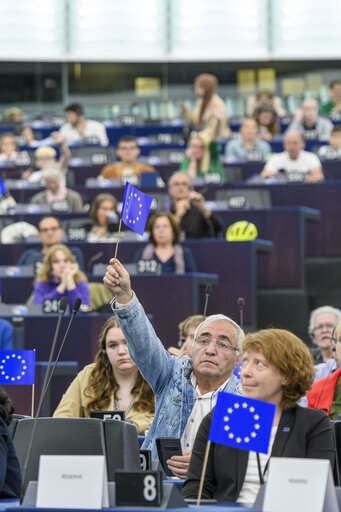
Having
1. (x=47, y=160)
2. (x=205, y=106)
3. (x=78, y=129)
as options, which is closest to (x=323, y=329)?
(x=47, y=160)

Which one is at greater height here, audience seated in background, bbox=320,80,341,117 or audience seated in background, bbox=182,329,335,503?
audience seated in background, bbox=320,80,341,117

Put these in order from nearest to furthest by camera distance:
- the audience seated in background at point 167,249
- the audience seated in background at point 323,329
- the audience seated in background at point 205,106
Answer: the audience seated in background at point 323,329 → the audience seated in background at point 167,249 → the audience seated in background at point 205,106

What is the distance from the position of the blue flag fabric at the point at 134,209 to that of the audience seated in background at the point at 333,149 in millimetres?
7770

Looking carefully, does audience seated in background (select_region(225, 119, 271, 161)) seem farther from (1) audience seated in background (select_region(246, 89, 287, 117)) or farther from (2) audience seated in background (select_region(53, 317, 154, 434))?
(2) audience seated in background (select_region(53, 317, 154, 434))

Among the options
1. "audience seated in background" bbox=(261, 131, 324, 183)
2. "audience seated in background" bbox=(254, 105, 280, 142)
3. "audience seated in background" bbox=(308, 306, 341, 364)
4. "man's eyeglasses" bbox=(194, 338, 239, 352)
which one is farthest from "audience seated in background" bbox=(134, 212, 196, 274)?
"audience seated in background" bbox=(254, 105, 280, 142)

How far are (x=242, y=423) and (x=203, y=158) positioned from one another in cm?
815

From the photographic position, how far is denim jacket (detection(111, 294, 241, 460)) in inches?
172

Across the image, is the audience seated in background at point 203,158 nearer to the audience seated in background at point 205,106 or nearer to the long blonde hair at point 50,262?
the audience seated in background at point 205,106

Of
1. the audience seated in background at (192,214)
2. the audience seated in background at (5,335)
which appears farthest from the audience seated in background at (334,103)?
the audience seated in background at (5,335)

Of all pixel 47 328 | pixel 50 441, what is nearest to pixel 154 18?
pixel 47 328

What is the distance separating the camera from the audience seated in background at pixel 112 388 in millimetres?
5238

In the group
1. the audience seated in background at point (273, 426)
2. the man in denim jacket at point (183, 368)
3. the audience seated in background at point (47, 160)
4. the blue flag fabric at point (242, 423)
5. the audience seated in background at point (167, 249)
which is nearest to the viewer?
the blue flag fabric at point (242, 423)

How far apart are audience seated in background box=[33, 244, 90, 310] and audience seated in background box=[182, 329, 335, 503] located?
4.18m

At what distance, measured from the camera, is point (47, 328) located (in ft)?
24.7
